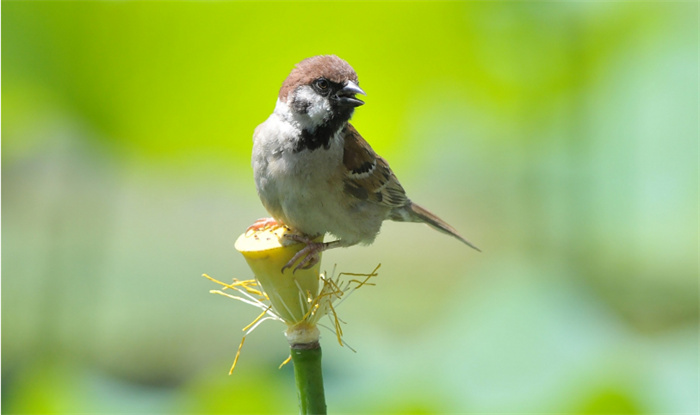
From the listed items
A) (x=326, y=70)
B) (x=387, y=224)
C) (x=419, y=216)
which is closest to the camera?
(x=326, y=70)

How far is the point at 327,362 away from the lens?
8.20ft

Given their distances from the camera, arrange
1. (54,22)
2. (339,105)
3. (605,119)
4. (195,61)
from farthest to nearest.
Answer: (605,119) → (195,61) → (54,22) → (339,105)

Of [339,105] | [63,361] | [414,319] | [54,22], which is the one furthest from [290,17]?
[63,361]

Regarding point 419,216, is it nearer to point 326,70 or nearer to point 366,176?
point 366,176

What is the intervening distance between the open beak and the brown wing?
0.83ft

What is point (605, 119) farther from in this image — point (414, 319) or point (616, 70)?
point (414, 319)

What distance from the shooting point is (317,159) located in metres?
1.71

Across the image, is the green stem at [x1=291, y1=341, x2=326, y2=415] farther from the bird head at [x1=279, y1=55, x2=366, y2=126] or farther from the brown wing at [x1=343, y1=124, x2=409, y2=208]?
the brown wing at [x1=343, y1=124, x2=409, y2=208]

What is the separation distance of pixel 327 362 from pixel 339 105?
4.03 ft

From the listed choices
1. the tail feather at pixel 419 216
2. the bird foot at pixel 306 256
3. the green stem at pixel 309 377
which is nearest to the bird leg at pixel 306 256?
the bird foot at pixel 306 256

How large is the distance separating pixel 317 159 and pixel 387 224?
145 centimetres

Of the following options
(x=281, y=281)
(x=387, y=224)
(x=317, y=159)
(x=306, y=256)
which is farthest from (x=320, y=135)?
(x=387, y=224)

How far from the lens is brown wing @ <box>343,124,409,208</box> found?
1.82 metres

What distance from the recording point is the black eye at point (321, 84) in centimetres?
157
